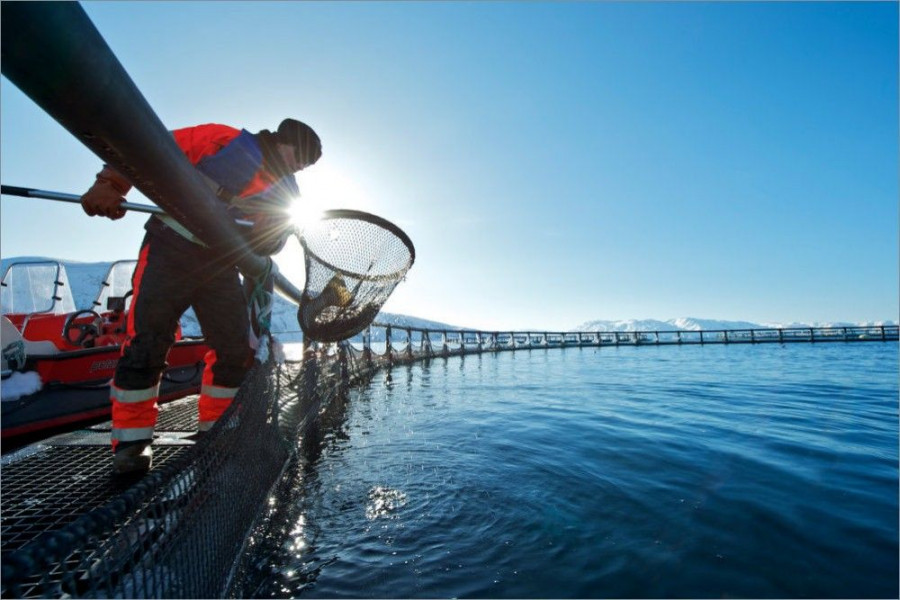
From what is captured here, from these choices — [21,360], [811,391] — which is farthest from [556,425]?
[811,391]

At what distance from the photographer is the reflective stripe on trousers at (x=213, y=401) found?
3375mm

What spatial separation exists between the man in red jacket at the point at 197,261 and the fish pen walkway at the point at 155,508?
404 mm

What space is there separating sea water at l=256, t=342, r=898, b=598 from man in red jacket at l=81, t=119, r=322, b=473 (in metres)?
1.30

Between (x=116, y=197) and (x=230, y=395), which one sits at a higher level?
(x=116, y=197)

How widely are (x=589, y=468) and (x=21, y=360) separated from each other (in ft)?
21.3

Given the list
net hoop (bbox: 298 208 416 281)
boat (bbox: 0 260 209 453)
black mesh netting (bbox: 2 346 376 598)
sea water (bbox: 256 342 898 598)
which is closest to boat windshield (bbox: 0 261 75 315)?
boat (bbox: 0 260 209 453)

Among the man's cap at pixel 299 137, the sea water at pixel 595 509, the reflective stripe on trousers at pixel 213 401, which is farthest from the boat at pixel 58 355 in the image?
the man's cap at pixel 299 137

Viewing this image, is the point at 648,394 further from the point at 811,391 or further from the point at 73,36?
the point at 73,36

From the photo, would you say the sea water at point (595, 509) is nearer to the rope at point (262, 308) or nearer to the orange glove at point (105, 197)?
the rope at point (262, 308)

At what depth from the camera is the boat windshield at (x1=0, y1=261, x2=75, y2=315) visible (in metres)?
6.12

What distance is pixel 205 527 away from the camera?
1.86 m

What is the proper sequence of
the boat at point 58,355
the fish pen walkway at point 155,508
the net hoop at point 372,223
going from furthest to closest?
the boat at point 58,355
the net hoop at point 372,223
the fish pen walkway at point 155,508

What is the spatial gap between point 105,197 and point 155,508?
1683 mm

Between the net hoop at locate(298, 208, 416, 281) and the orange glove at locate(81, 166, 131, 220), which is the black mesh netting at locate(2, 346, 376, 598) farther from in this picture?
the orange glove at locate(81, 166, 131, 220)
